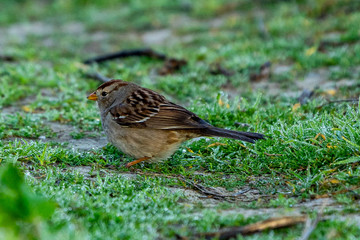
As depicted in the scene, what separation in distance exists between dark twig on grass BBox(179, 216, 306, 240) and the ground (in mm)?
71

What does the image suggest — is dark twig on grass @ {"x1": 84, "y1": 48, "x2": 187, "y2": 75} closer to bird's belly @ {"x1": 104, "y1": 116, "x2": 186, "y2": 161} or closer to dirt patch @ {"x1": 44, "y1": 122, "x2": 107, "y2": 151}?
dirt patch @ {"x1": 44, "y1": 122, "x2": 107, "y2": 151}

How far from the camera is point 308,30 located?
410 inches

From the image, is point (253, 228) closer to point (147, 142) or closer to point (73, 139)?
point (147, 142)

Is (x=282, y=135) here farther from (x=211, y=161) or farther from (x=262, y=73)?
(x=262, y=73)

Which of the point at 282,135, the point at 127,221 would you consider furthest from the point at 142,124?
the point at 127,221

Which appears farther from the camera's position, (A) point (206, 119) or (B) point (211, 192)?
(A) point (206, 119)

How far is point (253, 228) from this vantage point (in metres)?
3.26

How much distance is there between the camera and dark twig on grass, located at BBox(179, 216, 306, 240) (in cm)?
323

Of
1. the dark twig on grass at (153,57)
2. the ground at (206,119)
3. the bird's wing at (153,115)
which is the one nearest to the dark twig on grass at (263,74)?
the ground at (206,119)

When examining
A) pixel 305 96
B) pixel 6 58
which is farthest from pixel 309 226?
pixel 6 58

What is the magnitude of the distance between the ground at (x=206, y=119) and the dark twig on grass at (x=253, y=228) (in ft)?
0.23

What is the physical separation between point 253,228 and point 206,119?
117 inches

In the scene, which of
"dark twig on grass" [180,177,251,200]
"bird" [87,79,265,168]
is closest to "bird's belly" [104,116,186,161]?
"bird" [87,79,265,168]

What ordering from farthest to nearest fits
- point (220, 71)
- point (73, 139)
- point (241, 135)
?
point (220, 71) → point (73, 139) → point (241, 135)
